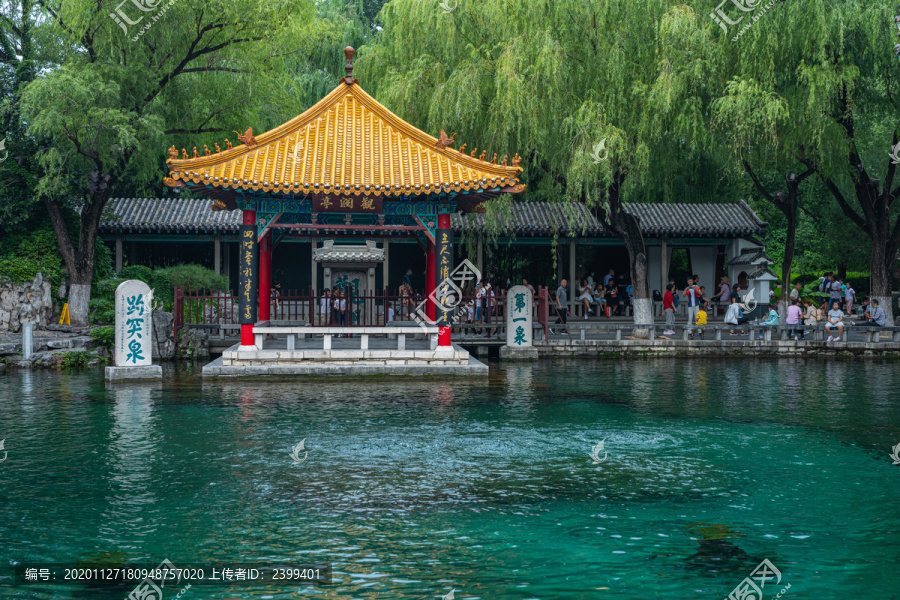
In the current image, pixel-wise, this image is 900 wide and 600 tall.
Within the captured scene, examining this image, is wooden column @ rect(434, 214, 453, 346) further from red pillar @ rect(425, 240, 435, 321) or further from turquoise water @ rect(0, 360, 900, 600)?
turquoise water @ rect(0, 360, 900, 600)

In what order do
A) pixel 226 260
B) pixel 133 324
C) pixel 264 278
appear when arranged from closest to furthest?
pixel 133 324, pixel 264 278, pixel 226 260

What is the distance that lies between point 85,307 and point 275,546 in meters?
14.6

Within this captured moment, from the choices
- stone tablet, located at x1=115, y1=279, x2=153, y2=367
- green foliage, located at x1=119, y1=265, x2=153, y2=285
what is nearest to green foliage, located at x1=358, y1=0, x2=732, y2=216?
green foliage, located at x1=119, y1=265, x2=153, y2=285

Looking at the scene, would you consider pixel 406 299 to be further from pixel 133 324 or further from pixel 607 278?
pixel 607 278

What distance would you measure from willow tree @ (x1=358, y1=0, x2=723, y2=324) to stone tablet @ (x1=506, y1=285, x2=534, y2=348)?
241 centimetres

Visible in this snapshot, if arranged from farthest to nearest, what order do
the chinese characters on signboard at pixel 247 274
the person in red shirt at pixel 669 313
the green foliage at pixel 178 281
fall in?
the green foliage at pixel 178 281, the person in red shirt at pixel 669 313, the chinese characters on signboard at pixel 247 274

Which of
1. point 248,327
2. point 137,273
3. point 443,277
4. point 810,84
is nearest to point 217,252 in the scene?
point 137,273

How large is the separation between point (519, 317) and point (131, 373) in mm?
7770

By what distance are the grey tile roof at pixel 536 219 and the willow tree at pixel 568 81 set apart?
13.1 ft

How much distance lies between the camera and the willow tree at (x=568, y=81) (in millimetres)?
16938

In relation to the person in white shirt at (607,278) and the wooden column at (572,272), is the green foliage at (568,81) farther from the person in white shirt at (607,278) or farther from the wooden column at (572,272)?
the person in white shirt at (607,278)

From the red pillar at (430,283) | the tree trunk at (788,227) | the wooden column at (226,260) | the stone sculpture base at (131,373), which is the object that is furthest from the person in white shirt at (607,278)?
the stone sculpture base at (131,373)

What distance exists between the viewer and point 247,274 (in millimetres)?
14070

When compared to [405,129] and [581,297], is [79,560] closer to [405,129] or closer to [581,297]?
[405,129]
